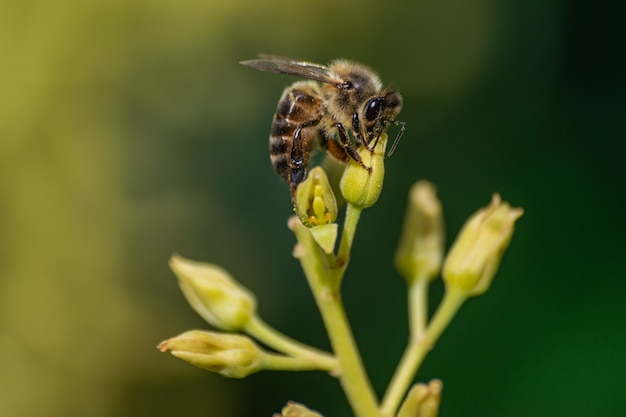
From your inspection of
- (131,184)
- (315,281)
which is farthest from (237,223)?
(315,281)

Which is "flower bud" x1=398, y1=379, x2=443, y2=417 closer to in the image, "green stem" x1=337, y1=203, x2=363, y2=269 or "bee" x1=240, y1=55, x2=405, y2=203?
"green stem" x1=337, y1=203, x2=363, y2=269

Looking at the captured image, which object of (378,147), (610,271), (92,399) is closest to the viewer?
(378,147)

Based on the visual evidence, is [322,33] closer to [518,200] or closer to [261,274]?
[261,274]

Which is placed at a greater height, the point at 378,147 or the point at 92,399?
the point at 378,147

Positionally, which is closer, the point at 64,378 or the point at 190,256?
the point at 64,378

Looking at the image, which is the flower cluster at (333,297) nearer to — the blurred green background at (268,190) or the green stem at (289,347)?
the green stem at (289,347)

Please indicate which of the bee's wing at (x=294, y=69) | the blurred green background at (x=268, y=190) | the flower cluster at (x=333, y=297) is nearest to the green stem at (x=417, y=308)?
the flower cluster at (x=333, y=297)

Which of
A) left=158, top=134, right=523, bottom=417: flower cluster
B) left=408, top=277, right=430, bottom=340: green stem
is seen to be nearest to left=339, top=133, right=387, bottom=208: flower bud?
left=158, top=134, right=523, bottom=417: flower cluster
